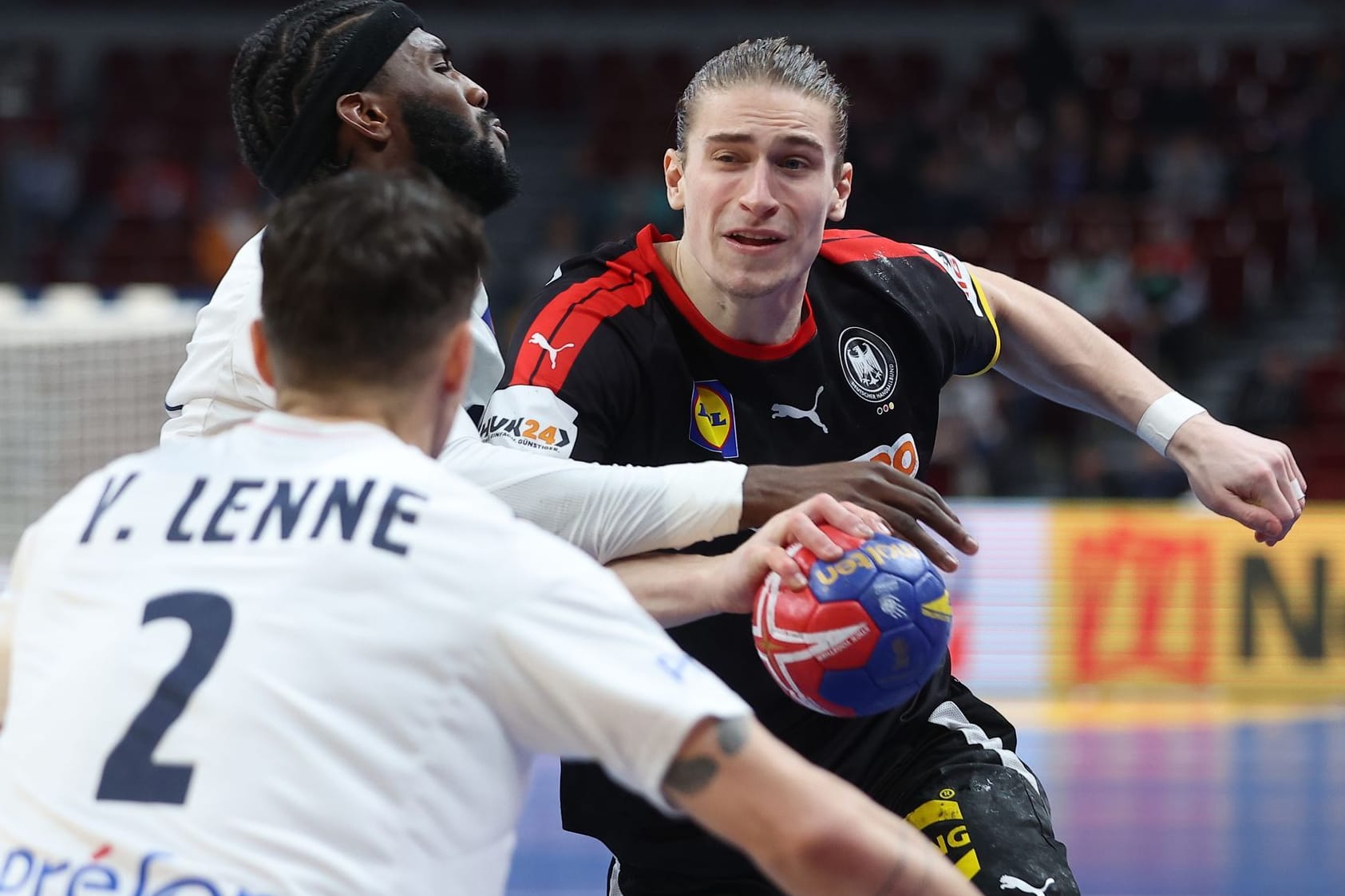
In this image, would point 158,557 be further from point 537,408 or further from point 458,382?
point 537,408

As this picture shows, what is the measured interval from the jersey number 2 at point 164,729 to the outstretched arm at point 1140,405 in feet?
7.54

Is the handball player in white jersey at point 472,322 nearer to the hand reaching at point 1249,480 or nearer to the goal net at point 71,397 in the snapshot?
the hand reaching at point 1249,480

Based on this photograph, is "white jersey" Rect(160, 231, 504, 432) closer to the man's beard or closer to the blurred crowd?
the man's beard

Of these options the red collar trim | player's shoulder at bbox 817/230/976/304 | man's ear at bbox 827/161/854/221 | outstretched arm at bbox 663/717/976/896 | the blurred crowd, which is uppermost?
the blurred crowd

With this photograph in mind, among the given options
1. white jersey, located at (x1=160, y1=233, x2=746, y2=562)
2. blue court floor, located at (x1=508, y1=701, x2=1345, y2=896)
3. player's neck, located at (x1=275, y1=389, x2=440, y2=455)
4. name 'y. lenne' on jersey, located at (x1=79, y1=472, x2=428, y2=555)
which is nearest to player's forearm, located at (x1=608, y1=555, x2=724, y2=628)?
white jersey, located at (x1=160, y1=233, x2=746, y2=562)

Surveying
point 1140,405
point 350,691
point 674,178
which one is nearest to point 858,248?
point 674,178

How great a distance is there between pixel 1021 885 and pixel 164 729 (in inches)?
75.6

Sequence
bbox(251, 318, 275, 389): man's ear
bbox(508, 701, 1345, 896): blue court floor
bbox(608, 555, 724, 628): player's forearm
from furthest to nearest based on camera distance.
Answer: bbox(508, 701, 1345, 896): blue court floor
bbox(608, 555, 724, 628): player's forearm
bbox(251, 318, 275, 389): man's ear

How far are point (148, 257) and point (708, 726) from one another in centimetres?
1504

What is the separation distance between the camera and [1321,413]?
13.6 metres

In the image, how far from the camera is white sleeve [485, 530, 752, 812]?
6.43ft

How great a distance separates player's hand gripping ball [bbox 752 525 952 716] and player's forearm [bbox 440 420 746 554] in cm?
23

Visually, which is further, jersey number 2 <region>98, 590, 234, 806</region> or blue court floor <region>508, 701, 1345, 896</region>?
blue court floor <region>508, 701, 1345, 896</region>

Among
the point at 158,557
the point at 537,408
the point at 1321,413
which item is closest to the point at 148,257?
the point at 1321,413
